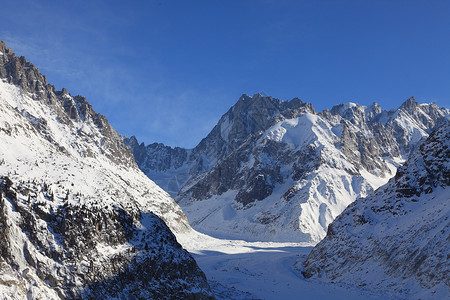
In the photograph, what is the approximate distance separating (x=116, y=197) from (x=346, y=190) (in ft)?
437

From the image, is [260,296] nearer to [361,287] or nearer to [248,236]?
[361,287]

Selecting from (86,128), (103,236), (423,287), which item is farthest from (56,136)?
(423,287)

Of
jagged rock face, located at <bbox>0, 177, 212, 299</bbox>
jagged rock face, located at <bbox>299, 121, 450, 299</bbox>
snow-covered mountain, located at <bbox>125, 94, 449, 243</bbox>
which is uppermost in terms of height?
snow-covered mountain, located at <bbox>125, 94, 449, 243</bbox>

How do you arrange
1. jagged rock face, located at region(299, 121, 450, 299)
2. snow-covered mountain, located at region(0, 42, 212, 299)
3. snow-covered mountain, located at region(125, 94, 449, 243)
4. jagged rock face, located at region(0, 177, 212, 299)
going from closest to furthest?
jagged rock face, located at region(0, 177, 212, 299) < snow-covered mountain, located at region(0, 42, 212, 299) < jagged rock face, located at region(299, 121, 450, 299) < snow-covered mountain, located at region(125, 94, 449, 243)

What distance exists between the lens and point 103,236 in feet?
99.0

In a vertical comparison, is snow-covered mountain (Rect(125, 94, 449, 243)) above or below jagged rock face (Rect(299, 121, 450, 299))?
above

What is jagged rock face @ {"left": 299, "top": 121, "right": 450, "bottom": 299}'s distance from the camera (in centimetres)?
4219

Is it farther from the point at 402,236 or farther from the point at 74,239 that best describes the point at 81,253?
the point at 402,236

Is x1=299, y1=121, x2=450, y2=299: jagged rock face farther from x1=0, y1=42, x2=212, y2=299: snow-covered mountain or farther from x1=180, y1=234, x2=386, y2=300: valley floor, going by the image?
x1=0, y1=42, x2=212, y2=299: snow-covered mountain

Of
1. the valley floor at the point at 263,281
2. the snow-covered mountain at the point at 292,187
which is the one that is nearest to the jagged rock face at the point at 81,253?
the valley floor at the point at 263,281

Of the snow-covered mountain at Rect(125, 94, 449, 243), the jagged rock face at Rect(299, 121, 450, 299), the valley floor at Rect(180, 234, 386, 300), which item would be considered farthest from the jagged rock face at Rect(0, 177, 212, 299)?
the snow-covered mountain at Rect(125, 94, 449, 243)

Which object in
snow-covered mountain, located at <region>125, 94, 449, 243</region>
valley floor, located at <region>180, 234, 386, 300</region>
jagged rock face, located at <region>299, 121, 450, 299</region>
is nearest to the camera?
jagged rock face, located at <region>299, 121, 450, 299</region>

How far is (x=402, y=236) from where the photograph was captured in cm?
4997

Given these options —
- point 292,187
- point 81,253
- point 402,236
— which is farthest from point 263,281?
point 292,187
